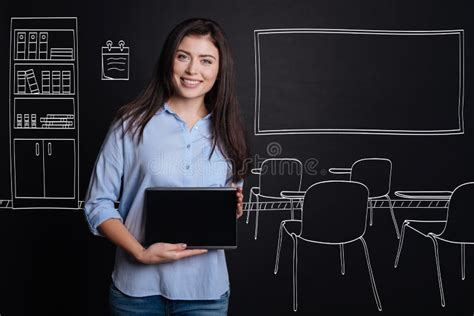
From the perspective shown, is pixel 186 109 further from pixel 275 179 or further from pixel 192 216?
pixel 275 179

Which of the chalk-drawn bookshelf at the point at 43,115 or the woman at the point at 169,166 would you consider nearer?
the woman at the point at 169,166

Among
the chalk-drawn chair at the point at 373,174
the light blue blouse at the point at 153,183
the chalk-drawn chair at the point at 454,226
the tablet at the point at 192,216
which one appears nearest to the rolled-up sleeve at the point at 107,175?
the light blue blouse at the point at 153,183

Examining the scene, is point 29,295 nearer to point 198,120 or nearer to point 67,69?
point 67,69

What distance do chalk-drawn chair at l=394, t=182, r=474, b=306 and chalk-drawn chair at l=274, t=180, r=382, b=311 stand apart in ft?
1.00

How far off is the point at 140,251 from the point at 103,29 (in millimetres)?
1702

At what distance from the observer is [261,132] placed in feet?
9.78

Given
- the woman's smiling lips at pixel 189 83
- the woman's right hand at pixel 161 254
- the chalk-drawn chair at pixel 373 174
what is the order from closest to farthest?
1. the woman's right hand at pixel 161 254
2. the woman's smiling lips at pixel 189 83
3. the chalk-drawn chair at pixel 373 174

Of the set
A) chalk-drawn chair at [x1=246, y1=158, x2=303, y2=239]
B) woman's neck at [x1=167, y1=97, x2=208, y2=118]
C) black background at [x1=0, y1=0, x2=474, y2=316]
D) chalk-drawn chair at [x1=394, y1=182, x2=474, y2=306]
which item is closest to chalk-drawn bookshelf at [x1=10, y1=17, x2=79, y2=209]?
black background at [x1=0, y1=0, x2=474, y2=316]

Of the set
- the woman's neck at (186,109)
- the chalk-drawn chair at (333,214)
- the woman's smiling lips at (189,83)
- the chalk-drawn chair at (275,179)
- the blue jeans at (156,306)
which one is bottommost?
the blue jeans at (156,306)

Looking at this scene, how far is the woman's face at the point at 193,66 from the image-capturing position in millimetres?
1715

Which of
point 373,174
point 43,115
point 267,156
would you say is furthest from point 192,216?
point 43,115

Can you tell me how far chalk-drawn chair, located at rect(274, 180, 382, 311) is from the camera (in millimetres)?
2861

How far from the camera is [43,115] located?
300 centimetres

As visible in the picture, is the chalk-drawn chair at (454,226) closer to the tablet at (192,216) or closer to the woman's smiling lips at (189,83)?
the tablet at (192,216)
